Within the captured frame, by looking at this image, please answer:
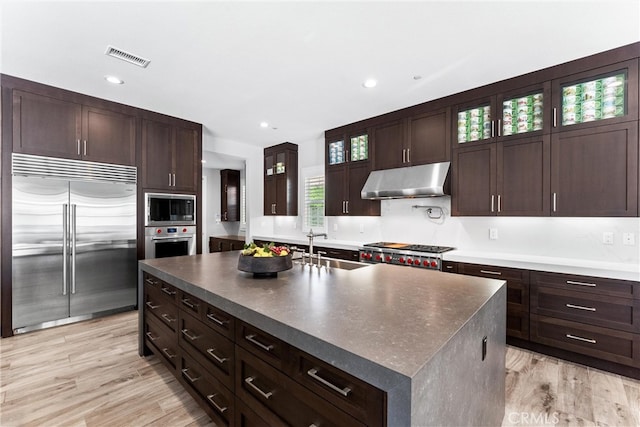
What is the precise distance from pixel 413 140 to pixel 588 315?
2.53 meters

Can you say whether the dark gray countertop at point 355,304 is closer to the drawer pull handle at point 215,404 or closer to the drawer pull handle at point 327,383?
the drawer pull handle at point 327,383

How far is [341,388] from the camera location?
100 cm

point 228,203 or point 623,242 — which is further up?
point 228,203

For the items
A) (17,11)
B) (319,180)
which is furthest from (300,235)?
(17,11)

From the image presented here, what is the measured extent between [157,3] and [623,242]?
14.2 feet

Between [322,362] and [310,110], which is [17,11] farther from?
[322,362]

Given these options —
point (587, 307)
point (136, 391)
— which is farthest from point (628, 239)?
point (136, 391)

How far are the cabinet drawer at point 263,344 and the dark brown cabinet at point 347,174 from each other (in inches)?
128

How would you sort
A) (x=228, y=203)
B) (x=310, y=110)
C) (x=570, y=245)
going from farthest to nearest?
(x=228, y=203) < (x=310, y=110) < (x=570, y=245)

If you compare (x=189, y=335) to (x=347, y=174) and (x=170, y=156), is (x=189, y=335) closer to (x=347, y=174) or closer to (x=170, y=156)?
(x=170, y=156)

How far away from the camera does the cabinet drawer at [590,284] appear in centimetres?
231

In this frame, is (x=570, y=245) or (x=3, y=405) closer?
(x=3, y=405)

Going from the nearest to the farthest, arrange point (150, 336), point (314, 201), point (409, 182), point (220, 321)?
1. point (220, 321)
2. point (150, 336)
3. point (409, 182)
4. point (314, 201)

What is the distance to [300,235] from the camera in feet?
19.1
